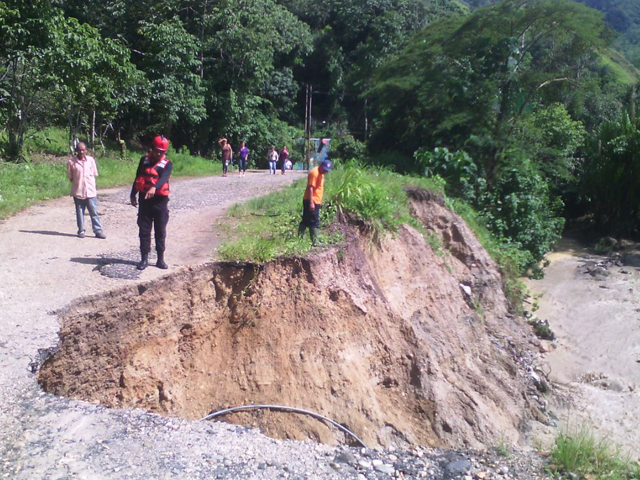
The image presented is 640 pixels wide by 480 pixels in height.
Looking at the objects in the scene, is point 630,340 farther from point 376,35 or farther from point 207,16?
point 376,35

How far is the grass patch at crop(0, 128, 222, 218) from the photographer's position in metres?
12.3

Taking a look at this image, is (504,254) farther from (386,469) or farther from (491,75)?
(386,469)

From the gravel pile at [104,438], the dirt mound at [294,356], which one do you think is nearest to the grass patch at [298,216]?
the dirt mound at [294,356]

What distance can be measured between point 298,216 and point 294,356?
292cm

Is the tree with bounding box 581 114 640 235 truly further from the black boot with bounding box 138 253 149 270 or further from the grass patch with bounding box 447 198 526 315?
the black boot with bounding box 138 253 149 270

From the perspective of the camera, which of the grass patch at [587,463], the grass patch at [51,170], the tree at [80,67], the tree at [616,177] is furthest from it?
the tree at [616,177]

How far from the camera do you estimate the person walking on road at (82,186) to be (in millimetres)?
8930

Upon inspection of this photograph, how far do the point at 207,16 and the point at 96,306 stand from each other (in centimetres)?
2037

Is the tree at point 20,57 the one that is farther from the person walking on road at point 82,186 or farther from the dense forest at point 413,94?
the person walking on road at point 82,186

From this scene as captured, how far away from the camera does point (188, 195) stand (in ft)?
45.9

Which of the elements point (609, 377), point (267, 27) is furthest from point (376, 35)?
point (609, 377)

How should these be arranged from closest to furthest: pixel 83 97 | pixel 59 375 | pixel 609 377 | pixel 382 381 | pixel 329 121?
pixel 59 375 → pixel 382 381 → pixel 609 377 → pixel 83 97 → pixel 329 121

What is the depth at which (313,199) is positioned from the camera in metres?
8.07

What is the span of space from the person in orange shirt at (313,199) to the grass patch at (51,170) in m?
5.66
